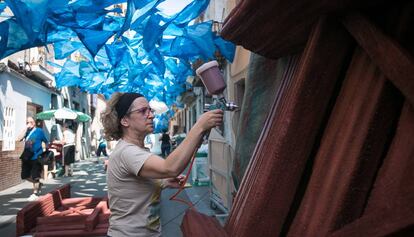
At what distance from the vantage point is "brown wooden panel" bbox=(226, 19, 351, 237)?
1044mm

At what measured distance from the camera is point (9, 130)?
11.3 m

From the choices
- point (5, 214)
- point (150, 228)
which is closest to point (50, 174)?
point (5, 214)

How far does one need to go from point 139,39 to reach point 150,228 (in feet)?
18.0

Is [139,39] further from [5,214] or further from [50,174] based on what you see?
[50,174]

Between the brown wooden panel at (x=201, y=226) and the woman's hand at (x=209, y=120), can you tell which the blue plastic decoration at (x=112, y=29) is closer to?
the woman's hand at (x=209, y=120)

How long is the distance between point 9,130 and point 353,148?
484 inches

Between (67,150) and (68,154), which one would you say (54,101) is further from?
(67,150)

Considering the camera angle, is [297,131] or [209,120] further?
[209,120]

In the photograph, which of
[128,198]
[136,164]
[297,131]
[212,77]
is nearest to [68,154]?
[128,198]

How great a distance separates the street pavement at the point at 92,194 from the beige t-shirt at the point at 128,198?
342 cm

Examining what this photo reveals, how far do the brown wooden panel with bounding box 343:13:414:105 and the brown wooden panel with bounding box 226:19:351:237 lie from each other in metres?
0.08

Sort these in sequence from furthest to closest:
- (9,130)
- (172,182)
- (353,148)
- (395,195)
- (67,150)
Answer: (67,150) → (9,130) → (172,182) → (353,148) → (395,195)

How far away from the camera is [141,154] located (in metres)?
1.96

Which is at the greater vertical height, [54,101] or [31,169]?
[54,101]
